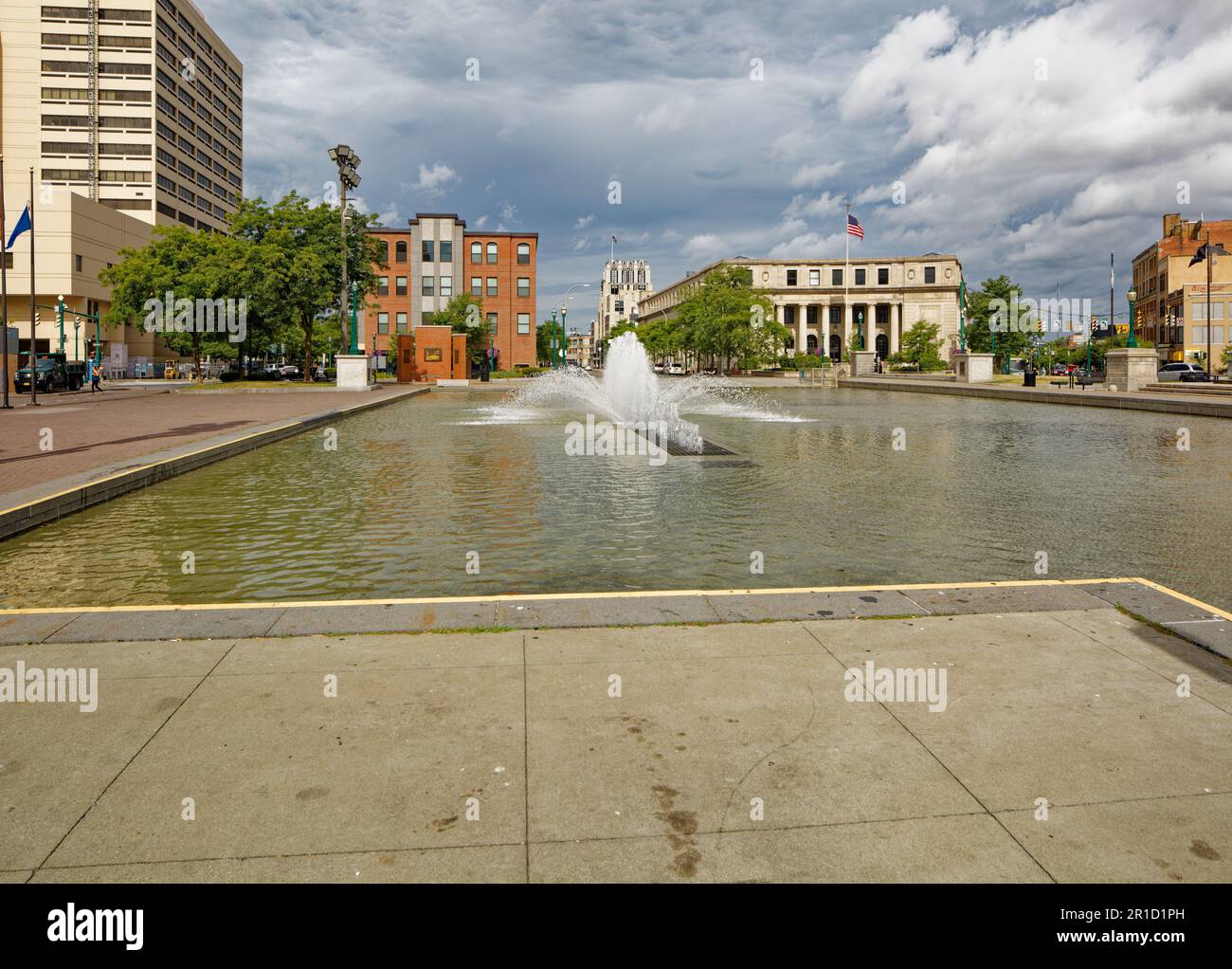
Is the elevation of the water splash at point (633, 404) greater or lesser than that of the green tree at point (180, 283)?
lesser

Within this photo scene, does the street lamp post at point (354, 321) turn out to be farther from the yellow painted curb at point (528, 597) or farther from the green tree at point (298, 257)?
the yellow painted curb at point (528, 597)

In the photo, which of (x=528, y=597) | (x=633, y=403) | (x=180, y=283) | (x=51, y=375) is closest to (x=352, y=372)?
(x=51, y=375)

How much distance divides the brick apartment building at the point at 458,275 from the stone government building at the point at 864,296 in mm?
44641

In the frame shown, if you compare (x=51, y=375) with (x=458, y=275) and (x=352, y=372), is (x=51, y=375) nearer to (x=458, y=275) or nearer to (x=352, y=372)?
(x=352, y=372)

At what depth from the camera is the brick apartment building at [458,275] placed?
97.8 metres

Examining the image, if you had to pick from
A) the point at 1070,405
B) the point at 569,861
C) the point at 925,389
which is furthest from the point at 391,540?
the point at 925,389

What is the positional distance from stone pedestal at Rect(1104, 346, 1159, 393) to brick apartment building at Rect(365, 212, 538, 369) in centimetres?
6503

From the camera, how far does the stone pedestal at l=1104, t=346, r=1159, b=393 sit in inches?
1686

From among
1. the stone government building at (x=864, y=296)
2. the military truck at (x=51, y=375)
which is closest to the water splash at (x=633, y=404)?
the military truck at (x=51, y=375)

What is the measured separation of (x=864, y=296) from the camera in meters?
138

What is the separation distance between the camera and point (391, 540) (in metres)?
Answer: 10.0

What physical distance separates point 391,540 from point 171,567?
2.19m
